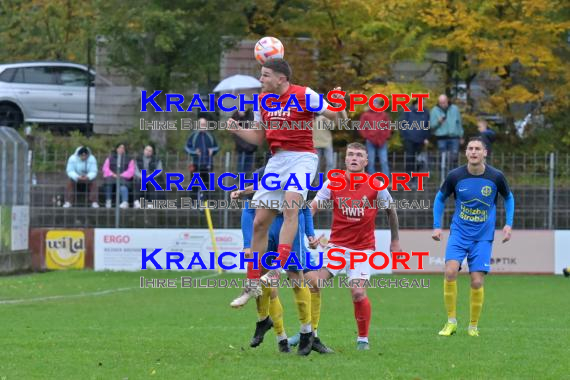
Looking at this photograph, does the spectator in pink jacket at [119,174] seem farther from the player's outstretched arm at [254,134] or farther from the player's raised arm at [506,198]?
the player's outstretched arm at [254,134]

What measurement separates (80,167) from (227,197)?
10.6 ft

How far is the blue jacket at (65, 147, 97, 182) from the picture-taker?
25.3 meters

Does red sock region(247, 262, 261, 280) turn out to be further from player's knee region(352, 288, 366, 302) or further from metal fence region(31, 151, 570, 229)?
metal fence region(31, 151, 570, 229)

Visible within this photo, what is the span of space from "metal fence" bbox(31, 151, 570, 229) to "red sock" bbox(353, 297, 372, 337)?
525 inches

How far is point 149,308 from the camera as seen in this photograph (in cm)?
1759

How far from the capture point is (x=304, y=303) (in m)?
11.5

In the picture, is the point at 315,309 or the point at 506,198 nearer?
the point at 315,309

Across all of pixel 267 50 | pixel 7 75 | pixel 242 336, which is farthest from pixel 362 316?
pixel 7 75

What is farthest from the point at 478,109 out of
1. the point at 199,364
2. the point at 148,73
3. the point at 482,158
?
the point at 199,364

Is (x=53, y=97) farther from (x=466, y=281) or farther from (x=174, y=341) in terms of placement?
(x=174, y=341)

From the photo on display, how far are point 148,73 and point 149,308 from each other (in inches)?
600

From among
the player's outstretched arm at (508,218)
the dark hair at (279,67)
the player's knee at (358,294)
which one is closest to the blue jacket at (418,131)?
the player's outstretched arm at (508,218)

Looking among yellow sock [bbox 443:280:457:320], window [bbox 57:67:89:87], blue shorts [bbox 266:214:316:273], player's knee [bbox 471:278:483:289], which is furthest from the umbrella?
blue shorts [bbox 266:214:316:273]

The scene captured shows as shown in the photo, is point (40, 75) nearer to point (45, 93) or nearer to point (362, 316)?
point (45, 93)
